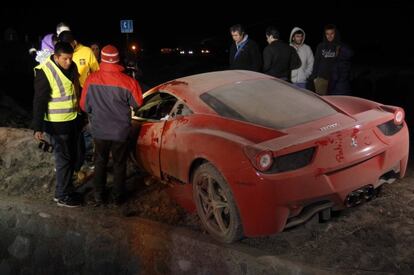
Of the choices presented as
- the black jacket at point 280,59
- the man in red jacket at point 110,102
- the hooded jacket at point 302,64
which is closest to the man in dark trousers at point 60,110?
the man in red jacket at point 110,102

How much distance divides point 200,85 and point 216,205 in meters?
1.32

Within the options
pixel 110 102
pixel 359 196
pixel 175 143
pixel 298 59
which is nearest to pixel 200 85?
pixel 175 143

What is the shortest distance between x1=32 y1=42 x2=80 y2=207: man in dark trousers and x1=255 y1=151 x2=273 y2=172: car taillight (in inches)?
95.3

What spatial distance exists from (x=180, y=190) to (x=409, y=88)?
5911 mm

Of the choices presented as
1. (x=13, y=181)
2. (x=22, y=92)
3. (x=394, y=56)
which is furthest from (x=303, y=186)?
(x=22, y=92)

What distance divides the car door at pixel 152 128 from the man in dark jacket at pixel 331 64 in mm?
2827

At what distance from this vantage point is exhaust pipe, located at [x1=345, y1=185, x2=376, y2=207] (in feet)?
13.0

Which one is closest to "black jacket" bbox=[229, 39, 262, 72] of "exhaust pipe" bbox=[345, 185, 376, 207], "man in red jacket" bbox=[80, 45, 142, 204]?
"man in red jacket" bbox=[80, 45, 142, 204]

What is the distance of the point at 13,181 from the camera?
6289mm

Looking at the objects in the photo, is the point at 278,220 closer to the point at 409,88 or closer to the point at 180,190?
the point at 180,190

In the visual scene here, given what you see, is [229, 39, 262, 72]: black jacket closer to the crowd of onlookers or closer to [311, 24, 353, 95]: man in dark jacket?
the crowd of onlookers

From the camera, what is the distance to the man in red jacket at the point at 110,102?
4.93 meters

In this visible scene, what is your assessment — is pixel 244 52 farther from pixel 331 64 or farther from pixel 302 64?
pixel 331 64

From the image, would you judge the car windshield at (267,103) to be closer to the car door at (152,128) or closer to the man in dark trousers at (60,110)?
the car door at (152,128)
